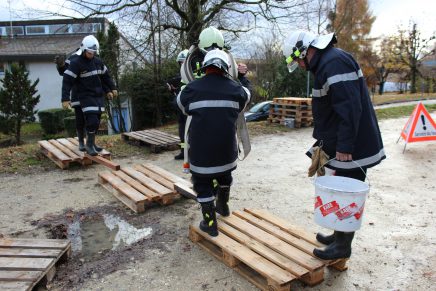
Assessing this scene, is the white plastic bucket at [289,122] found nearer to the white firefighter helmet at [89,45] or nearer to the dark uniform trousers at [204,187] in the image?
the white firefighter helmet at [89,45]

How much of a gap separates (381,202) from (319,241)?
7.32 feet

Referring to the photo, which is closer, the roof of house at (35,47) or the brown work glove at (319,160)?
the brown work glove at (319,160)

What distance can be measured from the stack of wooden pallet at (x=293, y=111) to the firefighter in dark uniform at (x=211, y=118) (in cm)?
822

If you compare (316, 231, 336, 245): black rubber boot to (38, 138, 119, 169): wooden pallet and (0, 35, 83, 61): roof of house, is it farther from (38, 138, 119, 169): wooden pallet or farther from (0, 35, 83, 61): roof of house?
(0, 35, 83, 61): roof of house

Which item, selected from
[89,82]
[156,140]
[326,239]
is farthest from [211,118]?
[156,140]

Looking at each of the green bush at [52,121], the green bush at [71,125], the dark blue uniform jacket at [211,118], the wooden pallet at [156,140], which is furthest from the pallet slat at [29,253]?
the green bush at [52,121]

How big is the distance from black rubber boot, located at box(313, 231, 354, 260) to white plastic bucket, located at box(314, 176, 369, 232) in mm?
148

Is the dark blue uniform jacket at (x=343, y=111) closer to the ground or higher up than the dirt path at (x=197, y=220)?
higher up

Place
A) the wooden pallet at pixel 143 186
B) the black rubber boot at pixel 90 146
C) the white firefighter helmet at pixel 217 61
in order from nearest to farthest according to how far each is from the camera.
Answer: the white firefighter helmet at pixel 217 61 → the wooden pallet at pixel 143 186 → the black rubber boot at pixel 90 146

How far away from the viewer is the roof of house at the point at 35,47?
25.3 metres

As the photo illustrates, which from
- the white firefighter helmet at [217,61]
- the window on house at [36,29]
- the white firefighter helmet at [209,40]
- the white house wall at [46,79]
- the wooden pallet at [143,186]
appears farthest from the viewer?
the window on house at [36,29]

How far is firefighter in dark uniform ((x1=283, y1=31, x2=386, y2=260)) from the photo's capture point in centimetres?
311

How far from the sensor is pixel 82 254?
4051mm

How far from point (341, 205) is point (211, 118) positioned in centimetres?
144
